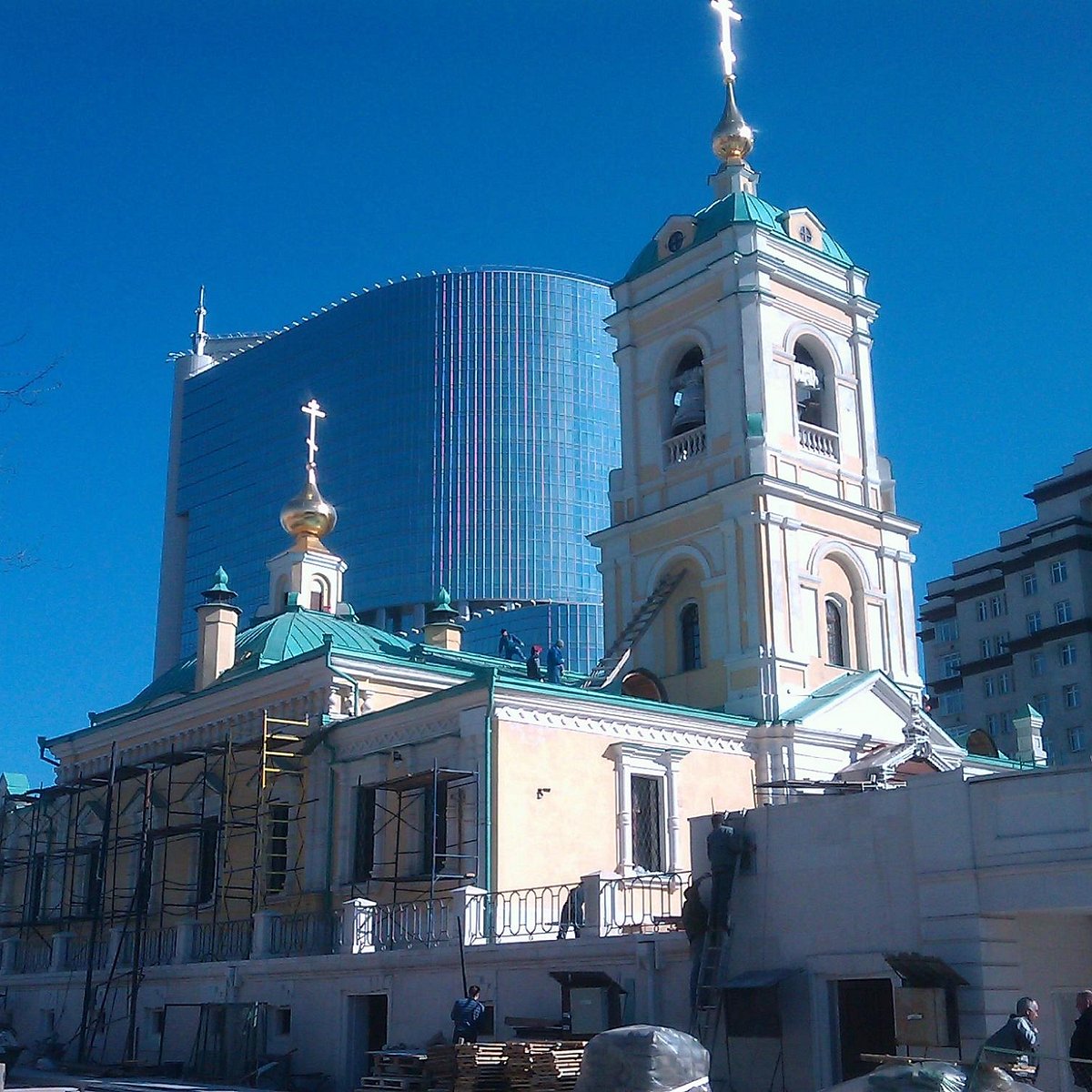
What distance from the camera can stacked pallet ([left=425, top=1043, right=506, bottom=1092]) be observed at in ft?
51.5

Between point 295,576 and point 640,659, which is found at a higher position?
point 295,576

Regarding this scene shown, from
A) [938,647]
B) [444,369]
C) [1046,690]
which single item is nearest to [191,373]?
[444,369]

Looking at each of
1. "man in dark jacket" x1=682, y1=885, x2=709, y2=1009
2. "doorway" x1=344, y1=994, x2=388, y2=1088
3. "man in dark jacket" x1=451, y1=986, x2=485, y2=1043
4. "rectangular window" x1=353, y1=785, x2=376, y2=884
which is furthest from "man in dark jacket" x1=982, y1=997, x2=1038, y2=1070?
"rectangular window" x1=353, y1=785, x2=376, y2=884

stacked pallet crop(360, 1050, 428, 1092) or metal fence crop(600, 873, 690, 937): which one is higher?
metal fence crop(600, 873, 690, 937)

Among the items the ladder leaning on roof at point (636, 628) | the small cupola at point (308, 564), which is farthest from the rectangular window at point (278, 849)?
the small cupola at point (308, 564)

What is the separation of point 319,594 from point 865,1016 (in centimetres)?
2556

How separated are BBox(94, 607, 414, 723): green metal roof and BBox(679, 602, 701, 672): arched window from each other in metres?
6.47

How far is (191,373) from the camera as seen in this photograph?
129875 millimetres

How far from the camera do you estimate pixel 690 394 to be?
32250 mm

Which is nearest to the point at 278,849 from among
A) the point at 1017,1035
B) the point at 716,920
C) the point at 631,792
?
the point at 631,792

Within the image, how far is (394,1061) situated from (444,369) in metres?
94.1

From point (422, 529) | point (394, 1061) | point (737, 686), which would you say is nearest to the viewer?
point (394, 1061)

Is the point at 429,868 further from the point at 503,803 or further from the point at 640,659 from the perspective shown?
the point at 640,659

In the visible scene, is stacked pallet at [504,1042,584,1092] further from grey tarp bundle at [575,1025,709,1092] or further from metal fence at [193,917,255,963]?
metal fence at [193,917,255,963]
